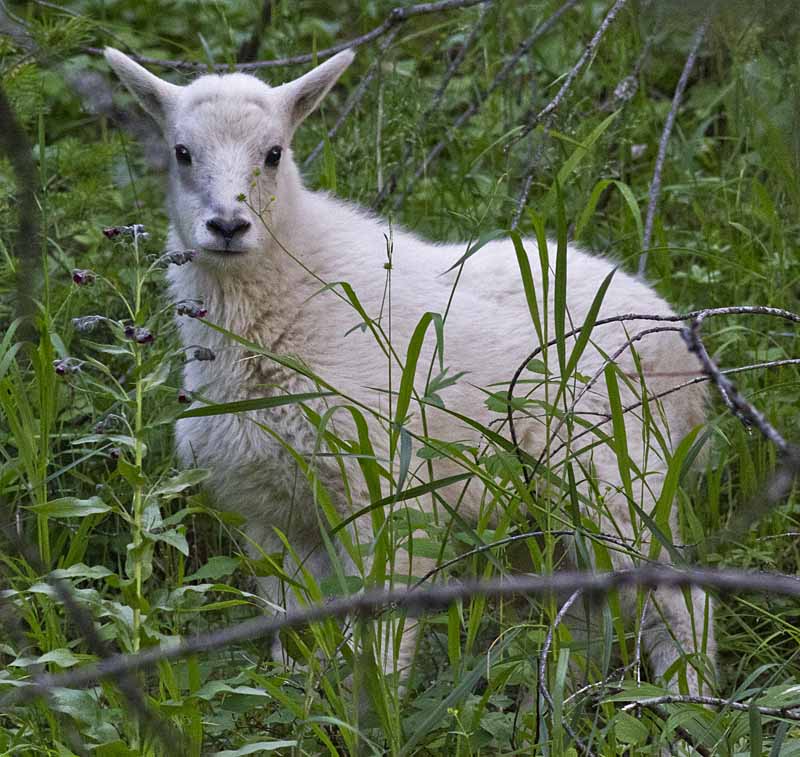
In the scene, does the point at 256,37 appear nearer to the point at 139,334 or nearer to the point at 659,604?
the point at 659,604

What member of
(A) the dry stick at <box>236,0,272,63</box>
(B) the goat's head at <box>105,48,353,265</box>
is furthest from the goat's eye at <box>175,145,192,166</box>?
(A) the dry stick at <box>236,0,272,63</box>

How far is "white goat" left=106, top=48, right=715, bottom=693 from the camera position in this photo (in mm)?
3998

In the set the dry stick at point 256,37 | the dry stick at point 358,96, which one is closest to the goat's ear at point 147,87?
the dry stick at point 358,96

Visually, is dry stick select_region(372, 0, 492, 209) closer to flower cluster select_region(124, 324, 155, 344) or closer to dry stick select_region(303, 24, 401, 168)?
dry stick select_region(303, 24, 401, 168)

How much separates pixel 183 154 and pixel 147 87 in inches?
15.6

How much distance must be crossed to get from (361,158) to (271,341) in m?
1.73

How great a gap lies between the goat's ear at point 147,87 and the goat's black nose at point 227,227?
70 cm

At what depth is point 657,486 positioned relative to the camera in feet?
13.9

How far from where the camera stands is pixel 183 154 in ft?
13.7

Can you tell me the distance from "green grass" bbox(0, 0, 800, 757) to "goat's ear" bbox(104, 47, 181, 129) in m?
0.36

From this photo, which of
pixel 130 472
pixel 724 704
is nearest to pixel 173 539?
pixel 130 472

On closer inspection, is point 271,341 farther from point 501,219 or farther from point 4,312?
point 501,219

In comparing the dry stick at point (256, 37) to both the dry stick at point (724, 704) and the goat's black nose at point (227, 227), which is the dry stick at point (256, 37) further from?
the dry stick at point (724, 704)

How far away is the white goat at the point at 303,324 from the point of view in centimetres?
400
